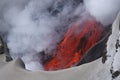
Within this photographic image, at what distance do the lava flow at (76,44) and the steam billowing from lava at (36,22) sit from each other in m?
0.46

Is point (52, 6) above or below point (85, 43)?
above

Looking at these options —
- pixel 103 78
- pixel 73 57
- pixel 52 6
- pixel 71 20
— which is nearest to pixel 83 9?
pixel 71 20

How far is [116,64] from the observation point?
6.56 m

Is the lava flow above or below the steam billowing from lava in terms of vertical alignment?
below

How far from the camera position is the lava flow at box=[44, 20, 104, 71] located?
14.2 meters

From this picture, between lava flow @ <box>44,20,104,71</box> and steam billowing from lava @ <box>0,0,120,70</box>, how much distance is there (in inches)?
18.0

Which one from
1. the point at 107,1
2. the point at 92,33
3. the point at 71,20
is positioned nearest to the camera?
the point at 107,1

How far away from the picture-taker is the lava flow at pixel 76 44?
1423cm

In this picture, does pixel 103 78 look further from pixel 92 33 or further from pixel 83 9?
pixel 83 9

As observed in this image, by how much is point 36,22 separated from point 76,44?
13.6 ft

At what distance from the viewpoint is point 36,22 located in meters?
18.2

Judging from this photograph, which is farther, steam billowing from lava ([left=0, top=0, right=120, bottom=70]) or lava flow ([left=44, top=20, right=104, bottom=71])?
steam billowing from lava ([left=0, top=0, right=120, bottom=70])

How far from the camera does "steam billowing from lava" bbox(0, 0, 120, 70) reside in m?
16.6

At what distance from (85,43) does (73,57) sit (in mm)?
791
